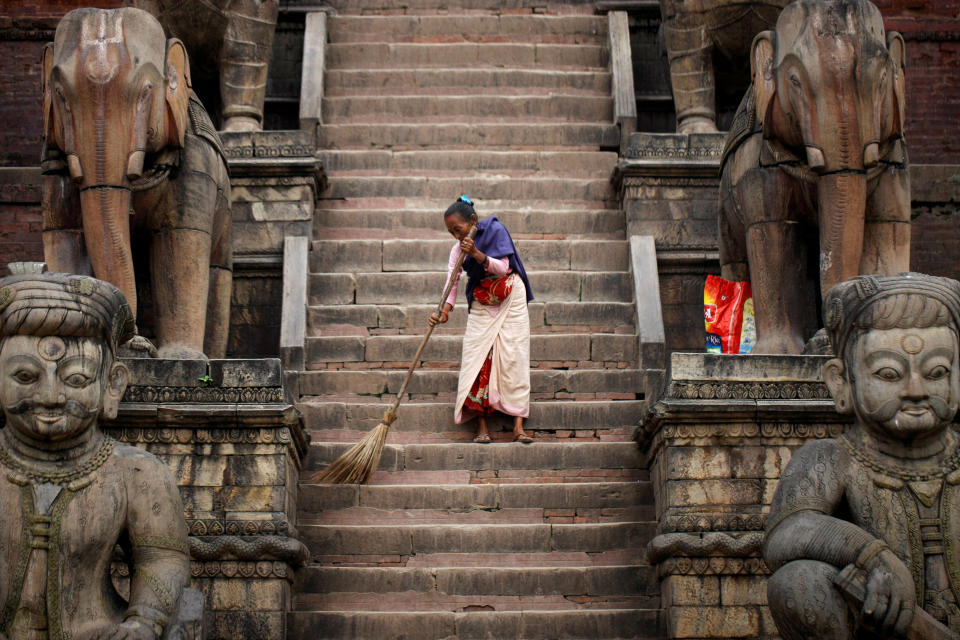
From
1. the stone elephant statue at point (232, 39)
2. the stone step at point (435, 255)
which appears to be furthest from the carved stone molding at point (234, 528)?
the stone elephant statue at point (232, 39)

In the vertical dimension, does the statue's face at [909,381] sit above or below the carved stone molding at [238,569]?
above

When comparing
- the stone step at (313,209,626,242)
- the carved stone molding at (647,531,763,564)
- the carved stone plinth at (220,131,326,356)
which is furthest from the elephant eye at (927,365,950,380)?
the carved stone plinth at (220,131,326,356)

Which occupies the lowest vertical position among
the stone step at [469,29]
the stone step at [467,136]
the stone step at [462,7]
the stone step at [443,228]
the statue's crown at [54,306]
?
the statue's crown at [54,306]

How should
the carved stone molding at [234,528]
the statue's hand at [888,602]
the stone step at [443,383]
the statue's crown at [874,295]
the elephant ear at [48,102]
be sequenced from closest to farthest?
the statue's hand at [888,602]
the statue's crown at [874,295]
the carved stone molding at [234,528]
the elephant ear at [48,102]
the stone step at [443,383]

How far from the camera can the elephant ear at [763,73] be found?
10.4 metres

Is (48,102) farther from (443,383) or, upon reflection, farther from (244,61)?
(244,61)

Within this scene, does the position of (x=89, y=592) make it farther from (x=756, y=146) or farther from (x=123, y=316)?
(x=756, y=146)

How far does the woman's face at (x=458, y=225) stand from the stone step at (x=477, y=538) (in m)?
1.95

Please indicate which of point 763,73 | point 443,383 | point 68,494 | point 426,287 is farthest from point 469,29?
point 68,494

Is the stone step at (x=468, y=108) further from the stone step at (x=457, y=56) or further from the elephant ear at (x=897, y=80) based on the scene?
the elephant ear at (x=897, y=80)

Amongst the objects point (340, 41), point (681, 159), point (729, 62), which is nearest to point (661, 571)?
point (681, 159)

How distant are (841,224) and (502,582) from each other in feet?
9.70

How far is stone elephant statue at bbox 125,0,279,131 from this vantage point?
45.5ft

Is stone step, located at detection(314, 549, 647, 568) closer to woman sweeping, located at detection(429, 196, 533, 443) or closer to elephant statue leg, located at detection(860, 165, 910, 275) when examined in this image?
woman sweeping, located at detection(429, 196, 533, 443)
